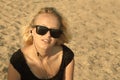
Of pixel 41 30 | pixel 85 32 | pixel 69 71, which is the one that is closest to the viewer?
pixel 41 30

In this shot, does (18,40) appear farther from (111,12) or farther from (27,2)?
(111,12)

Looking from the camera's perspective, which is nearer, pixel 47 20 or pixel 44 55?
pixel 47 20

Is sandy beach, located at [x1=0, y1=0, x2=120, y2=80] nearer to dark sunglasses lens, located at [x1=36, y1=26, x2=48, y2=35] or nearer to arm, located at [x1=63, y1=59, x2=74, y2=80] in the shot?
arm, located at [x1=63, y1=59, x2=74, y2=80]

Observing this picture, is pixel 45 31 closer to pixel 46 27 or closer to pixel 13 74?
pixel 46 27

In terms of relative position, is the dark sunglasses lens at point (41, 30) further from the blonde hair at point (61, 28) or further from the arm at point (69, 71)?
the arm at point (69, 71)

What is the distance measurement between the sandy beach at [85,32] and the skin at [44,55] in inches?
61.8

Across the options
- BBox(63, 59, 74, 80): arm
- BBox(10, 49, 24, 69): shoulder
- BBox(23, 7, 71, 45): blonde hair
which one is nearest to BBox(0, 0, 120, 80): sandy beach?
BBox(63, 59, 74, 80): arm

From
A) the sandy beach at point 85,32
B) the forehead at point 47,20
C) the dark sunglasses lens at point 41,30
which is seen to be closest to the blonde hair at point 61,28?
the forehead at point 47,20

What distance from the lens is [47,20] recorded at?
2215 millimetres

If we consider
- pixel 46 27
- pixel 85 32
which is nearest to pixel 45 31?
pixel 46 27

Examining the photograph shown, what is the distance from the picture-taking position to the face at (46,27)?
2.19 meters

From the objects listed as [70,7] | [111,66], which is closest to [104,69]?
[111,66]

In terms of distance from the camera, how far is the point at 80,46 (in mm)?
5766

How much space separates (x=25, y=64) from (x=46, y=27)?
0.38 metres
